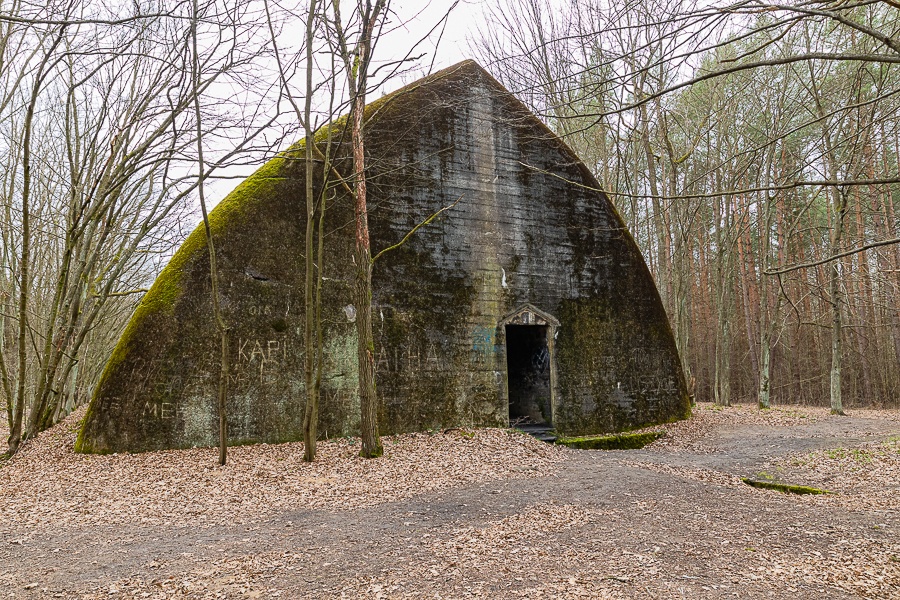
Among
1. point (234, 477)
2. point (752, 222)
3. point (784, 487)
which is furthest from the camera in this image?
point (752, 222)

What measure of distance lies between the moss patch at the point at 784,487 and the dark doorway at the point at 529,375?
Answer: 14.9ft

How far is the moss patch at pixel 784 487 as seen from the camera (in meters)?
6.57

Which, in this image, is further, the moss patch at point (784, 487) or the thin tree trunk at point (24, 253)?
the thin tree trunk at point (24, 253)

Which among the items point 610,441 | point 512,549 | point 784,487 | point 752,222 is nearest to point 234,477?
point 512,549

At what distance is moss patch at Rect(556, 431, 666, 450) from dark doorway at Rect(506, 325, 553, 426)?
800 mm

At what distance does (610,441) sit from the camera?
34.7ft

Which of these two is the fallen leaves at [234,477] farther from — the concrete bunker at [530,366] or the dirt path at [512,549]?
the concrete bunker at [530,366]

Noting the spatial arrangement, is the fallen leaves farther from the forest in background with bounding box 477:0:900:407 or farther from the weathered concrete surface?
the forest in background with bounding box 477:0:900:407

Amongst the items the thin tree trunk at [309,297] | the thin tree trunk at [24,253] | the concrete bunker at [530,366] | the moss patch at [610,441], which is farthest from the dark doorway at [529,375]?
the thin tree trunk at [24,253]

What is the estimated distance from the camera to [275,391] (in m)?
9.17

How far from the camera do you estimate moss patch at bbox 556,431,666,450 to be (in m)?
10.5

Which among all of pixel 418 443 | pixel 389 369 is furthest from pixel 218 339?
pixel 418 443

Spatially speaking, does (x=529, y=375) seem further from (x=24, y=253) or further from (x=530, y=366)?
(x=24, y=253)

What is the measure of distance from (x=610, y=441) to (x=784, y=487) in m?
3.99
